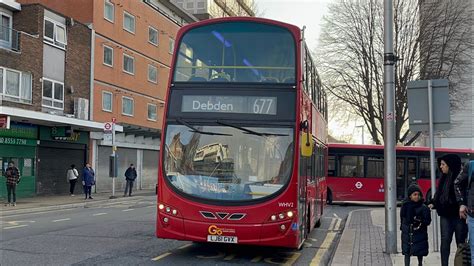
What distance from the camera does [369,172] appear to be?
24.3 m

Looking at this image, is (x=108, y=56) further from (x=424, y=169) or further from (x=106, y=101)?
(x=424, y=169)

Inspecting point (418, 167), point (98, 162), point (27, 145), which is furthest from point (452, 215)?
point (98, 162)

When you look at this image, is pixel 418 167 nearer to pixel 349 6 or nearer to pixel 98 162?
pixel 349 6

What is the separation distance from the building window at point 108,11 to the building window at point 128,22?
4.73 ft

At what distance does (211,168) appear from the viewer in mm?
8680

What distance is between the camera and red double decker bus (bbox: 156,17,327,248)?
8.41m

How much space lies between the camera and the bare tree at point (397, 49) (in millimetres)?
33625

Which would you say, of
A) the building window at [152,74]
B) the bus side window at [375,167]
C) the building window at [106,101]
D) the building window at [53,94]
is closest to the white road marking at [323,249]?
the bus side window at [375,167]

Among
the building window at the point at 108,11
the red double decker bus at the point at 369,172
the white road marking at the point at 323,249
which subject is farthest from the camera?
the building window at the point at 108,11

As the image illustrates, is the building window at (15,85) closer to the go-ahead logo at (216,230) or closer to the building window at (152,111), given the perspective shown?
the building window at (152,111)

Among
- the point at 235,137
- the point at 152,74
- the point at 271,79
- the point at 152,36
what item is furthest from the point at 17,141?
the point at 271,79

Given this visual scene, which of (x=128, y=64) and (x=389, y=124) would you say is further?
(x=128, y=64)

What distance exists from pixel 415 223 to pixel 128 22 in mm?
30163

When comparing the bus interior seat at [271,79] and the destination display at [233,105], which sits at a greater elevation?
the bus interior seat at [271,79]
